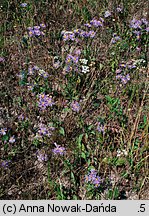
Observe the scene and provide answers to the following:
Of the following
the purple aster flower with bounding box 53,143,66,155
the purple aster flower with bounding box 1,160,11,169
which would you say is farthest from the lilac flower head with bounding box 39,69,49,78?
the purple aster flower with bounding box 1,160,11,169

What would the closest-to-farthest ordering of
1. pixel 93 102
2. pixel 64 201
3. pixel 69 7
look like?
pixel 64 201 → pixel 93 102 → pixel 69 7

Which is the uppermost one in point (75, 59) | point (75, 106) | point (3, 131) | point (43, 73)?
point (75, 59)

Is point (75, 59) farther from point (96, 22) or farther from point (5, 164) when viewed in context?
point (5, 164)

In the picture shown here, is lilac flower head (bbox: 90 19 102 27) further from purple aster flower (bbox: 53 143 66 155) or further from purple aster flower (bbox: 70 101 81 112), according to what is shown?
purple aster flower (bbox: 53 143 66 155)

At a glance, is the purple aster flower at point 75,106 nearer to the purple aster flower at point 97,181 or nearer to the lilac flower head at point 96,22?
the purple aster flower at point 97,181

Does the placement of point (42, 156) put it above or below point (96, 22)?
below

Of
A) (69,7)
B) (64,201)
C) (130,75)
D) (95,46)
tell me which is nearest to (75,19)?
(69,7)

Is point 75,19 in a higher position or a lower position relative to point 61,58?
higher

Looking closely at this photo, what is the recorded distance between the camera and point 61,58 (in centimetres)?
350

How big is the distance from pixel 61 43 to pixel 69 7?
596 mm

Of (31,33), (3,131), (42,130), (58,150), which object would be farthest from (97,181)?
(31,33)

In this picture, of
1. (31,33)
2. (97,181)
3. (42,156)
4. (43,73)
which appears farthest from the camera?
Result: (31,33)

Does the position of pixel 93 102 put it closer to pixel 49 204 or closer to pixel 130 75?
pixel 130 75

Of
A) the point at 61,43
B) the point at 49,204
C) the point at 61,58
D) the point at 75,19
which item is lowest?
the point at 49,204
